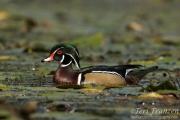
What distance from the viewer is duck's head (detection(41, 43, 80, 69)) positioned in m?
9.76

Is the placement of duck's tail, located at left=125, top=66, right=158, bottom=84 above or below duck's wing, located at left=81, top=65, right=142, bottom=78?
below

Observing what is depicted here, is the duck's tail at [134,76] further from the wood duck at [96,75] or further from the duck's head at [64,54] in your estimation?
the duck's head at [64,54]

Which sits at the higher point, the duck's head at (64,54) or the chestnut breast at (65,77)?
the duck's head at (64,54)

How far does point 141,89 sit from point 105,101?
978mm

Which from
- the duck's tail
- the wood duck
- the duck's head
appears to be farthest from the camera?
the duck's head

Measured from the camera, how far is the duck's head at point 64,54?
976 centimetres

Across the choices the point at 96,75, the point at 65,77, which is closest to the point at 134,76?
the point at 96,75

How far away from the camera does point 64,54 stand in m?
9.81

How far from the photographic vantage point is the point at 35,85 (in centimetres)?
897

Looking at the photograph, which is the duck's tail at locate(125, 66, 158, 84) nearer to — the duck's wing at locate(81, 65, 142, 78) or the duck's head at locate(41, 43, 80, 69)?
the duck's wing at locate(81, 65, 142, 78)

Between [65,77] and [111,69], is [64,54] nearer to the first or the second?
[65,77]

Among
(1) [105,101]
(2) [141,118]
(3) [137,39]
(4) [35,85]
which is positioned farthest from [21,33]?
(2) [141,118]

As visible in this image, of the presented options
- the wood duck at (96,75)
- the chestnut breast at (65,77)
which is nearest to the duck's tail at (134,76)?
the wood duck at (96,75)

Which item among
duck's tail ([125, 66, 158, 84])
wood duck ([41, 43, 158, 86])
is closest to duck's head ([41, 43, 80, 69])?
wood duck ([41, 43, 158, 86])
